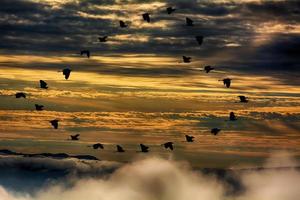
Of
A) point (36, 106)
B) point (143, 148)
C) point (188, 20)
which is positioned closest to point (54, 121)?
point (36, 106)

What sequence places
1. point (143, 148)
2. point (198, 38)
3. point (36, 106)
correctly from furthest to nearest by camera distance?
point (143, 148)
point (36, 106)
point (198, 38)

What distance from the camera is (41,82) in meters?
94.1

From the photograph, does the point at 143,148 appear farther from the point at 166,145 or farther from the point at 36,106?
the point at 36,106

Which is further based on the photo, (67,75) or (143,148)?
(143,148)

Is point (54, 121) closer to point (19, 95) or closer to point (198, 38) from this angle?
point (19, 95)

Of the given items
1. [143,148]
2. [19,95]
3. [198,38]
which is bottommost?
[143,148]

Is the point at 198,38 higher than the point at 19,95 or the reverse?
higher

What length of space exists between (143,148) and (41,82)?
54.2ft

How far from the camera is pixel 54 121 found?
99.2 metres

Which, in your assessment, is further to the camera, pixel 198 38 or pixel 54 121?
pixel 54 121

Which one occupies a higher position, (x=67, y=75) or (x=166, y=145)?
(x=67, y=75)

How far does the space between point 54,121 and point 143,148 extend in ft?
38.1

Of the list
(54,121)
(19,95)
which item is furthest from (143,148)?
(19,95)

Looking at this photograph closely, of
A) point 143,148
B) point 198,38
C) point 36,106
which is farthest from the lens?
point 143,148
